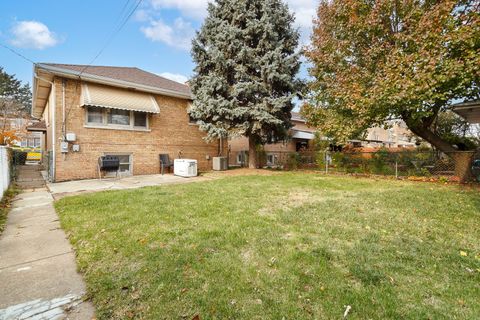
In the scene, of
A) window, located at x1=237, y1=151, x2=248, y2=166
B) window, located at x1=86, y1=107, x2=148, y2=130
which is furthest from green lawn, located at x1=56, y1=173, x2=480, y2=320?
window, located at x1=237, y1=151, x2=248, y2=166

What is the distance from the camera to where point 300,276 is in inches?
105

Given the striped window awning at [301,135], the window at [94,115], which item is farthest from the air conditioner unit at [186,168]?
the striped window awning at [301,135]

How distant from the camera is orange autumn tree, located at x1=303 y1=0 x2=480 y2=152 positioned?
7.77 m

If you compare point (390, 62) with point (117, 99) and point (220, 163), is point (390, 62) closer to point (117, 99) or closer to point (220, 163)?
point (220, 163)

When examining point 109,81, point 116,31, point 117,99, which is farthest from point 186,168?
point 116,31

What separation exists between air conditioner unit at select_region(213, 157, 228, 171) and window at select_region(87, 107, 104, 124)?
637 centimetres

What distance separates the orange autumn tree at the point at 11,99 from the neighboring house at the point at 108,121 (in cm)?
1960

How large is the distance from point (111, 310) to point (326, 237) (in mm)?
3031

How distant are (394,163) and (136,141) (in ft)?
42.1

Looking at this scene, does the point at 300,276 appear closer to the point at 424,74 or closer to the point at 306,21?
the point at 424,74

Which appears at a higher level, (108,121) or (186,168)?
(108,121)

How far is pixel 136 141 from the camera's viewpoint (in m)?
12.2

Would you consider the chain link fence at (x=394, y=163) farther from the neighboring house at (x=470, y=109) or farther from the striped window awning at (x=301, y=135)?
the striped window awning at (x=301, y=135)

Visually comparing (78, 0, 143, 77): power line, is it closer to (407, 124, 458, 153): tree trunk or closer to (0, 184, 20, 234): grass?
(0, 184, 20, 234): grass
